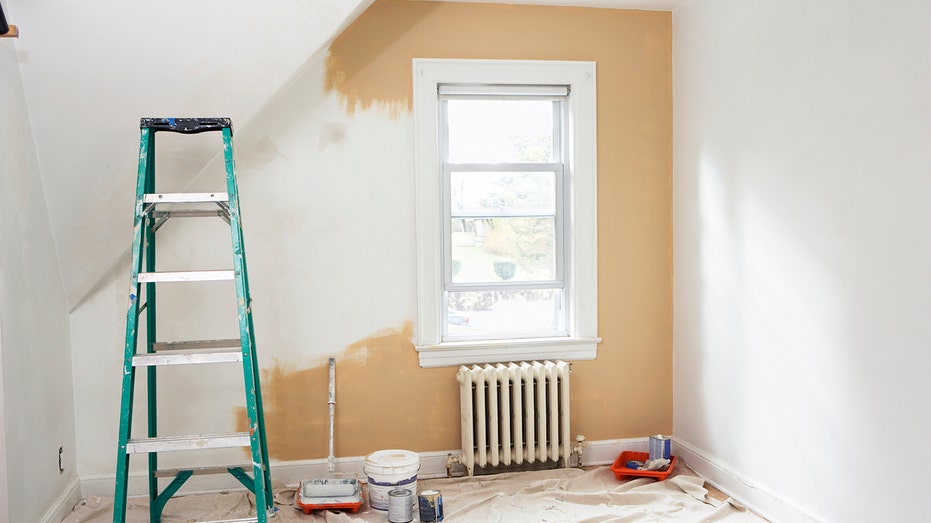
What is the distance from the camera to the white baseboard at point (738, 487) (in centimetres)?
299

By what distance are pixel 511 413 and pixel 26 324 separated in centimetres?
221

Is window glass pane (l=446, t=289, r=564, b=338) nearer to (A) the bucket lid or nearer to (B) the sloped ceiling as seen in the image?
(A) the bucket lid

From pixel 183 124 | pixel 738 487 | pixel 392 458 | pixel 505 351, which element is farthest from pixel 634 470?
pixel 183 124

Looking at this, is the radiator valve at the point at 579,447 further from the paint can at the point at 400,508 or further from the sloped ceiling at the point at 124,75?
the sloped ceiling at the point at 124,75

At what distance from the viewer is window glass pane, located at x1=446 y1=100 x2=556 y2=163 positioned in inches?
150

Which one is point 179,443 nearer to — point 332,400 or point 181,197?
point 181,197

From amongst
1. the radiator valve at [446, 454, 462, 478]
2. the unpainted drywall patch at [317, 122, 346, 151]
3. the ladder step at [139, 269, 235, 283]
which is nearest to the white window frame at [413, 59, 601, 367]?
the unpainted drywall patch at [317, 122, 346, 151]

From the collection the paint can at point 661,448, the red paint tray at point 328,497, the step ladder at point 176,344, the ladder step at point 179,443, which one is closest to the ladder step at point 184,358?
the step ladder at point 176,344

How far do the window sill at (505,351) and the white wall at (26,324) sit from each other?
5.34ft

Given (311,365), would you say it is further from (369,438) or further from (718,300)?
(718,300)

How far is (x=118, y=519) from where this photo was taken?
255cm

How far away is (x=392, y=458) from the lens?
11.1 feet

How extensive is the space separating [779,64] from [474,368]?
1.92 meters

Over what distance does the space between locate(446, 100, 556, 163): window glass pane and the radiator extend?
108cm
